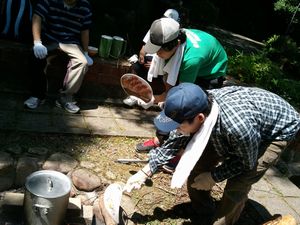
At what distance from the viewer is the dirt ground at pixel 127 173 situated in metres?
Result: 3.47

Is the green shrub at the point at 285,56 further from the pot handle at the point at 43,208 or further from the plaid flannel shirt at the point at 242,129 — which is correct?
the pot handle at the point at 43,208

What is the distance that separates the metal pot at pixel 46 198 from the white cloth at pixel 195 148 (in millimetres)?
765

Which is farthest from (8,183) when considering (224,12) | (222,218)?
(224,12)

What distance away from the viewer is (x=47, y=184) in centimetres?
252

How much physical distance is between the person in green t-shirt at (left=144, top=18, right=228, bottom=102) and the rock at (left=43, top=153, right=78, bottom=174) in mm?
1116

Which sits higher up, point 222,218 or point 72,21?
point 72,21

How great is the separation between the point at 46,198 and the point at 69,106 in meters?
2.35

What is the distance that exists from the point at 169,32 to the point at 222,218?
169cm

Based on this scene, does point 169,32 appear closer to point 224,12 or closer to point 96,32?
point 96,32

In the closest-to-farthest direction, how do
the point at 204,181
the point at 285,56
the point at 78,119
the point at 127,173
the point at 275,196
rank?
the point at 204,181 < the point at 127,173 < the point at 275,196 < the point at 78,119 < the point at 285,56

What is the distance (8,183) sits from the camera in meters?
3.29

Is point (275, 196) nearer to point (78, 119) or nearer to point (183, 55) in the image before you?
point (183, 55)

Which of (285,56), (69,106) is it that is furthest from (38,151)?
(285,56)

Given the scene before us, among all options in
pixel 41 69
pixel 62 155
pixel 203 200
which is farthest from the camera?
pixel 41 69
